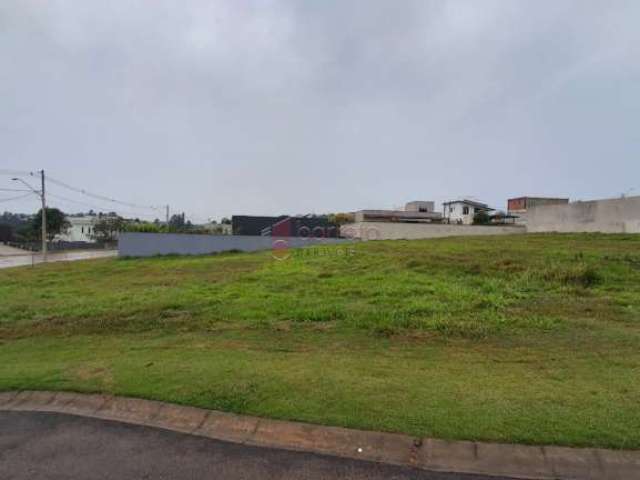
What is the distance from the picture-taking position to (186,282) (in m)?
12.5

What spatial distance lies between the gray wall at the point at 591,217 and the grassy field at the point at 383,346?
1514 cm

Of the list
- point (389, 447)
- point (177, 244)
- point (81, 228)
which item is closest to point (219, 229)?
point (177, 244)

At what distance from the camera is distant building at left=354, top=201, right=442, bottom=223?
161 feet

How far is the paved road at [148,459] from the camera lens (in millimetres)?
2676

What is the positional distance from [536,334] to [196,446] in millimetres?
4805

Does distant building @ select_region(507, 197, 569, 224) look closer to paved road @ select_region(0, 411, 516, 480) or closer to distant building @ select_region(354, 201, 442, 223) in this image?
distant building @ select_region(354, 201, 442, 223)

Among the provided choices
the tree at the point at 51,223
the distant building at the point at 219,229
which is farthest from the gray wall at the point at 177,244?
the tree at the point at 51,223

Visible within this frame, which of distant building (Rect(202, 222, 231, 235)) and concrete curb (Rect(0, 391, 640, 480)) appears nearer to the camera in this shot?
concrete curb (Rect(0, 391, 640, 480))

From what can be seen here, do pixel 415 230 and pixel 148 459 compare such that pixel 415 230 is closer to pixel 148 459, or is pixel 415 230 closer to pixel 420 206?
pixel 420 206

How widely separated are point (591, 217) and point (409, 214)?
1146 inches

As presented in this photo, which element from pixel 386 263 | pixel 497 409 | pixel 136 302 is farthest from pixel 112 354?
pixel 386 263

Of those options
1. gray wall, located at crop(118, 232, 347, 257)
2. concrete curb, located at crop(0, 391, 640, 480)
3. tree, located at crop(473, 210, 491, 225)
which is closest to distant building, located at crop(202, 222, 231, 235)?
gray wall, located at crop(118, 232, 347, 257)

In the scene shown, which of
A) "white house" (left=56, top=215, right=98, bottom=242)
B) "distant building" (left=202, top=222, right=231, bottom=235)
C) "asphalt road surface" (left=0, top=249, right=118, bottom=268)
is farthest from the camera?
"white house" (left=56, top=215, right=98, bottom=242)

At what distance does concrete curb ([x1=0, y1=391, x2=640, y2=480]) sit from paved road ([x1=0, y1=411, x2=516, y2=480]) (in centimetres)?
10
